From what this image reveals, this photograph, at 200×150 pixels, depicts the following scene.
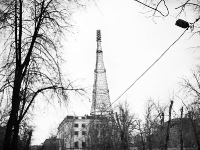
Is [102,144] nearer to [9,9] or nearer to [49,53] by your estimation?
[49,53]

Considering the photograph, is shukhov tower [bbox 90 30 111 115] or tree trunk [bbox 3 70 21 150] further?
shukhov tower [bbox 90 30 111 115]

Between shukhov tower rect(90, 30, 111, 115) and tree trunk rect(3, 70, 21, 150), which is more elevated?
shukhov tower rect(90, 30, 111, 115)

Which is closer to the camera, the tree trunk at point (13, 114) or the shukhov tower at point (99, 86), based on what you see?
the tree trunk at point (13, 114)

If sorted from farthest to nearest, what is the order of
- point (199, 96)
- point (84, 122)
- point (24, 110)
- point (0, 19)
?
point (84, 122), point (199, 96), point (24, 110), point (0, 19)

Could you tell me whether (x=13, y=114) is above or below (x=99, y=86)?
below

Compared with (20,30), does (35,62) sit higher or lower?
lower

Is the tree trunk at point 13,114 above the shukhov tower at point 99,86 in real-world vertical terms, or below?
below

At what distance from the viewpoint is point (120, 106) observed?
27.1m

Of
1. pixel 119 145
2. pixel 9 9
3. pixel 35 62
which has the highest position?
pixel 9 9

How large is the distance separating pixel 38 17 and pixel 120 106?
22.0m

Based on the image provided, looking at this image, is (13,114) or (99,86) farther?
(99,86)

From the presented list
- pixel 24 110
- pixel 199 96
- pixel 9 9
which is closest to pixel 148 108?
pixel 199 96

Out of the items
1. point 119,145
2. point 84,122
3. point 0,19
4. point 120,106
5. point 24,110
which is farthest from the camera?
point 84,122

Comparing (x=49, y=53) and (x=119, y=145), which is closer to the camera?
(x=49, y=53)
